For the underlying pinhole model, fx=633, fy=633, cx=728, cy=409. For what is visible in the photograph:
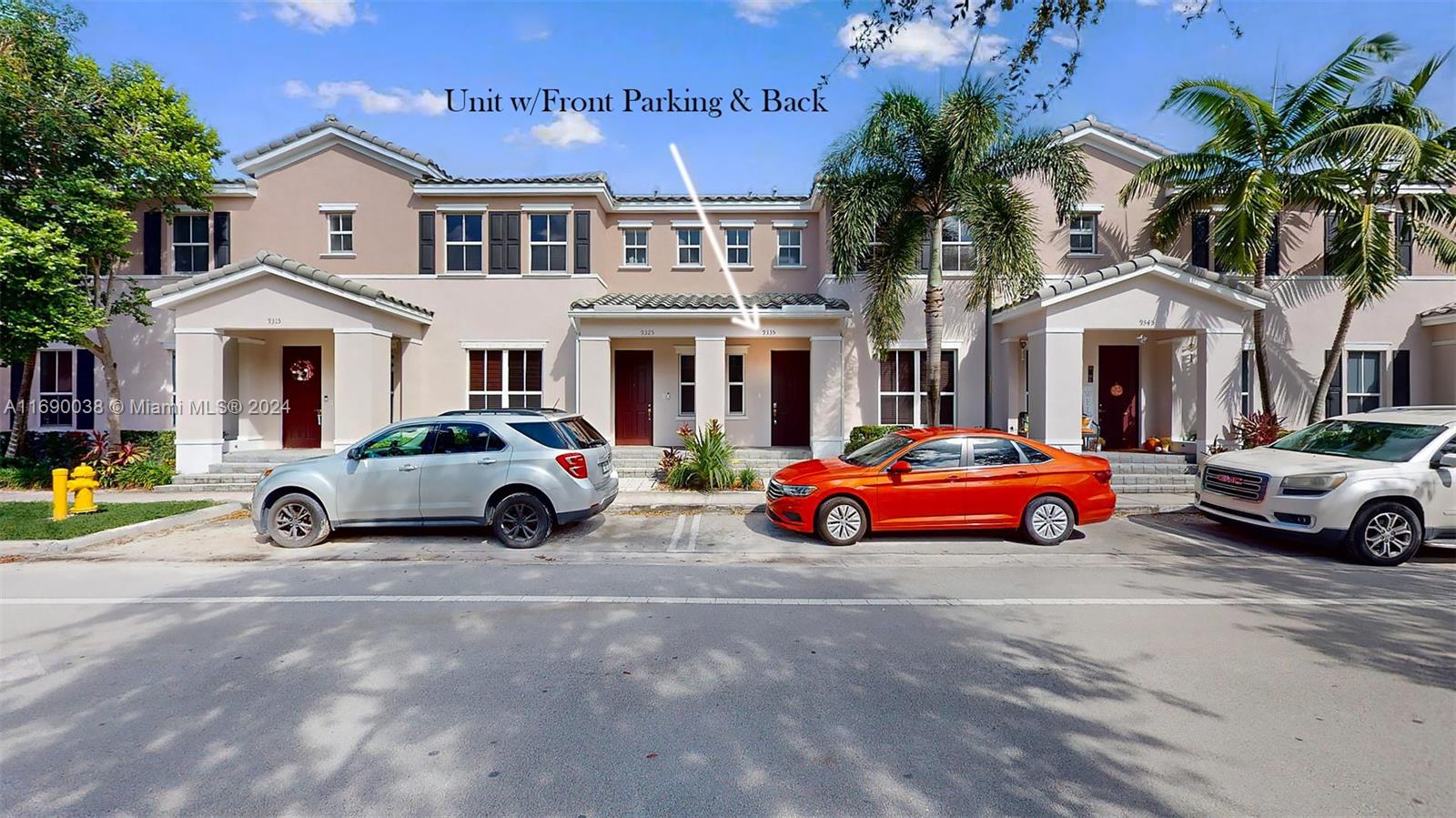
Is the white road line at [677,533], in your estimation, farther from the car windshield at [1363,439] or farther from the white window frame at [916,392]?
the car windshield at [1363,439]

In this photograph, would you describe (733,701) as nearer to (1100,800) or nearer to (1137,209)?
(1100,800)

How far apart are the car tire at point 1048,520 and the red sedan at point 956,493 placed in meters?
0.01

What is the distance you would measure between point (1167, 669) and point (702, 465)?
8.54 m

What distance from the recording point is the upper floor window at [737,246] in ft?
55.3

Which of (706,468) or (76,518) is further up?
(706,468)

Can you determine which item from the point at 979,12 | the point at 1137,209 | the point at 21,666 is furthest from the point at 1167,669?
the point at 1137,209

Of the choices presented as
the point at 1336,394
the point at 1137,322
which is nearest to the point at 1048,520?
the point at 1137,322

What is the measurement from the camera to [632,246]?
55.4 feet

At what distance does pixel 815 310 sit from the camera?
46.1 feet

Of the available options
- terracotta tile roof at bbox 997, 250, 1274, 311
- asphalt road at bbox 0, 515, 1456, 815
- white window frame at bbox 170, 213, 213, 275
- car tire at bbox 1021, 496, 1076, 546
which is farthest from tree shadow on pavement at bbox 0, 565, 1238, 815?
white window frame at bbox 170, 213, 213, 275

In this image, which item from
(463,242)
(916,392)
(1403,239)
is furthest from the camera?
(463,242)

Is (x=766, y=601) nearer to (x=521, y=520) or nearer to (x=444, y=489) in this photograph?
(x=521, y=520)

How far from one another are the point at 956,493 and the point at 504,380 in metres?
11.3

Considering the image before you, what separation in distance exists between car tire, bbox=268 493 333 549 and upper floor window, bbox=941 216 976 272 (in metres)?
13.5
